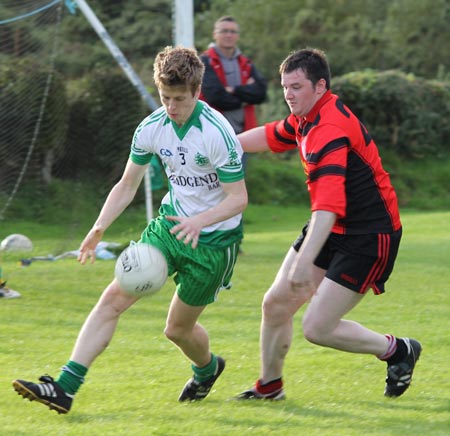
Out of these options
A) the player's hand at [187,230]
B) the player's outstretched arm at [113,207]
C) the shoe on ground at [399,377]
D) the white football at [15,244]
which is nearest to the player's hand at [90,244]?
the player's outstretched arm at [113,207]

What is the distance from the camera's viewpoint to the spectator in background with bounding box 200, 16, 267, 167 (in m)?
11.2

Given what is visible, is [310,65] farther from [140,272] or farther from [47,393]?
[47,393]

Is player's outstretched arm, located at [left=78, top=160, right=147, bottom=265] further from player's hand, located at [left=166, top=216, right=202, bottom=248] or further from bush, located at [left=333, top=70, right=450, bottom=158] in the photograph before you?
bush, located at [left=333, top=70, right=450, bottom=158]

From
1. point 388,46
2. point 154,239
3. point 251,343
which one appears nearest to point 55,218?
point 251,343

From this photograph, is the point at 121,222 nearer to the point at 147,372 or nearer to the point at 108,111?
the point at 108,111

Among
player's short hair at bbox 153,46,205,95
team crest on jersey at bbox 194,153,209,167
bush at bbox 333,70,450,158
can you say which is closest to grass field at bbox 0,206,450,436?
team crest on jersey at bbox 194,153,209,167

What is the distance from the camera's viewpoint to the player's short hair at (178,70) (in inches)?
207

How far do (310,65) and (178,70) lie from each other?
28.9 inches

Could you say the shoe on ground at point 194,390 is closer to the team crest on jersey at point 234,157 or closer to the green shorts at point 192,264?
the green shorts at point 192,264

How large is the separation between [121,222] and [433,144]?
11.6 metres

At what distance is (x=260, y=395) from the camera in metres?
5.91

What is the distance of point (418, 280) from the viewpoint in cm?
1077

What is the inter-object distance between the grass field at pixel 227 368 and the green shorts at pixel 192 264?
0.66 meters

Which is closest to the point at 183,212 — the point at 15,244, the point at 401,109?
the point at 15,244
